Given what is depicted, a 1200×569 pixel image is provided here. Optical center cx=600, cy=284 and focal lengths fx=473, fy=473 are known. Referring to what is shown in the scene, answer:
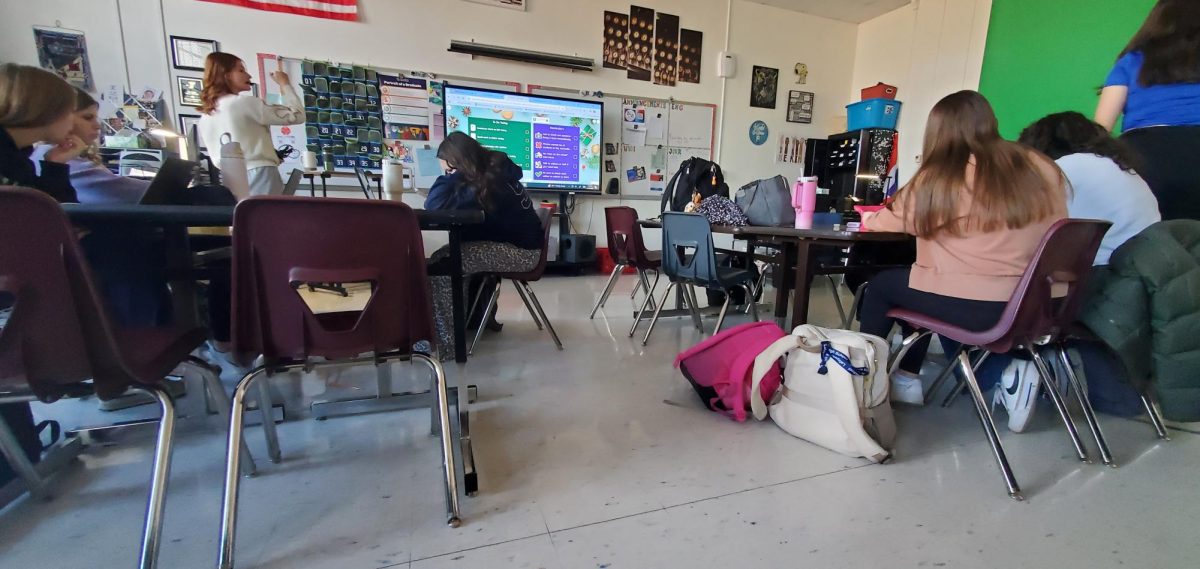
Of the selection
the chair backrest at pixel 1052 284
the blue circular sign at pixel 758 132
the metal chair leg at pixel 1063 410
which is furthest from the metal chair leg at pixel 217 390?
the blue circular sign at pixel 758 132

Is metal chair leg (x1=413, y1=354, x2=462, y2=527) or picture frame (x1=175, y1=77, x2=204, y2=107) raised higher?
picture frame (x1=175, y1=77, x2=204, y2=107)

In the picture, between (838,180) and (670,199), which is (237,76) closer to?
(670,199)

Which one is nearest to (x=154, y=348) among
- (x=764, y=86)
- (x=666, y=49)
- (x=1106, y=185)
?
(x=1106, y=185)

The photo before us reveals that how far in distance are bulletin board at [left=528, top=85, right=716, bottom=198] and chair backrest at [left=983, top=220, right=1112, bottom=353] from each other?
3.91 m

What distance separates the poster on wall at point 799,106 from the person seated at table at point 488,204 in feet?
14.1

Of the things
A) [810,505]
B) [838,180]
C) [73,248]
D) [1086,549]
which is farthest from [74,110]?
[838,180]

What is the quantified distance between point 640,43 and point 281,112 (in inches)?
132

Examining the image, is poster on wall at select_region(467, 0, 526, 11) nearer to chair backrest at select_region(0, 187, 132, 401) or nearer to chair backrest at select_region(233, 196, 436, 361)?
chair backrest at select_region(233, 196, 436, 361)

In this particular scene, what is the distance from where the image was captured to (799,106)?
540 centimetres

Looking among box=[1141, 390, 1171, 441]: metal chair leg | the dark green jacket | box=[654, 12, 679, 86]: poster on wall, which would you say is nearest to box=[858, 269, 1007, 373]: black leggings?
the dark green jacket

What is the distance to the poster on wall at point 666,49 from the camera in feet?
15.6

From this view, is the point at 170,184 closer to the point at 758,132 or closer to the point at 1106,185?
the point at 1106,185

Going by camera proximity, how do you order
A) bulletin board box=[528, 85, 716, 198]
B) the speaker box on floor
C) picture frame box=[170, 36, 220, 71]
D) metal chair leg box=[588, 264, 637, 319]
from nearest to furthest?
1. metal chair leg box=[588, 264, 637, 319]
2. picture frame box=[170, 36, 220, 71]
3. the speaker box on floor
4. bulletin board box=[528, 85, 716, 198]

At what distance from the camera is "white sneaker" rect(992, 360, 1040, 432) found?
59.1 inches
